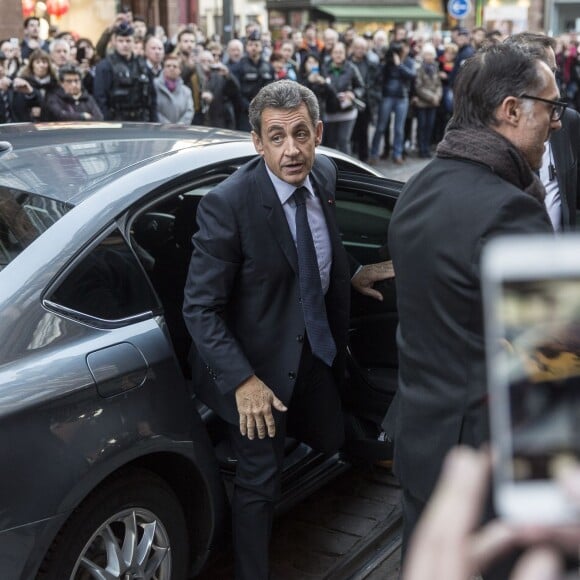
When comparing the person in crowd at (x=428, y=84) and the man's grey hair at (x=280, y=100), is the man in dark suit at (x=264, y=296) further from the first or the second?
the person in crowd at (x=428, y=84)

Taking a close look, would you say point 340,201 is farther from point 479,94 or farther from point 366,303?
A: point 479,94

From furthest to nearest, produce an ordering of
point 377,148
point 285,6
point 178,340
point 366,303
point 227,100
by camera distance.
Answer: point 285,6
point 377,148
point 227,100
point 366,303
point 178,340

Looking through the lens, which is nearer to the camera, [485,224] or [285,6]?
[485,224]

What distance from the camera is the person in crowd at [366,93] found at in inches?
517

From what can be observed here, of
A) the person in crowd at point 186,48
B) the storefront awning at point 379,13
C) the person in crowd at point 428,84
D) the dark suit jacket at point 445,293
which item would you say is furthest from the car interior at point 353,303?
the storefront awning at point 379,13

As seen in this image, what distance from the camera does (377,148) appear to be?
13.7m

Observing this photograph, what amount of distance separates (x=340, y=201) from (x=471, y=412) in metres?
1.84

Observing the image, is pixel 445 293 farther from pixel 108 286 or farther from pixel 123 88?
pixel 123 88

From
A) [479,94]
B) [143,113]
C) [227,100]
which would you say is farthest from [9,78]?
→ [479,94]

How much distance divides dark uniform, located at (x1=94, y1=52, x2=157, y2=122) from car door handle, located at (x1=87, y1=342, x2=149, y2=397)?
7.32m

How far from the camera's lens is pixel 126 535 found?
2691 millimetres

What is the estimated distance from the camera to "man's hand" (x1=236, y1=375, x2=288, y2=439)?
281 cm

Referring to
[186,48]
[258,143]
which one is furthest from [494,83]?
[186,48]

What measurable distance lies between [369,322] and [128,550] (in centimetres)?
150
